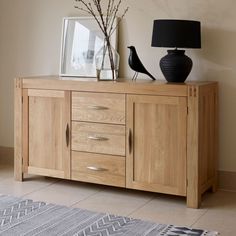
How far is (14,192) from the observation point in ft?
12.3

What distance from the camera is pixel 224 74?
12.5 feet

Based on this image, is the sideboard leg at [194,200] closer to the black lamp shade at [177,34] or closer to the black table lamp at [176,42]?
the black table lamp at [176,42]

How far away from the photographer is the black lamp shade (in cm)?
352

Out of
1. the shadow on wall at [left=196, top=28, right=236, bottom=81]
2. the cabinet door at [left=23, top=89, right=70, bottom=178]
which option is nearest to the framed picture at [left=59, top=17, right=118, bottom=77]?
the cabinet door at [left=23, top=89, right=70, bottom=178]

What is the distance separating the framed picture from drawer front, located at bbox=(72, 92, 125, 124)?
0.50m

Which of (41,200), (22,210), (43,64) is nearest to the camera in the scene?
(22,210)

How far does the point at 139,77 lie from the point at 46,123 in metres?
0.82

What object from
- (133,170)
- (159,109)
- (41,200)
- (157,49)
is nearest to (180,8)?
(157,49)

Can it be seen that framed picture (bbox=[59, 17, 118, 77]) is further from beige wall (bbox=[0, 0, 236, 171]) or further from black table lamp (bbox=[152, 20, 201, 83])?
black table lamp (bbox=[152, 20, 201, 83])

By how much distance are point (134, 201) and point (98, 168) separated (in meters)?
0.38

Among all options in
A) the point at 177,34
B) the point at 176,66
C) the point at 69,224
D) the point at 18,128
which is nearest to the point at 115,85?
the point at 176,66

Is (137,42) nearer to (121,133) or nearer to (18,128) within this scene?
(121,133)

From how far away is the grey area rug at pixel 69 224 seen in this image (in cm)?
295

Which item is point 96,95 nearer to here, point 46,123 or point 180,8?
point 46,123
